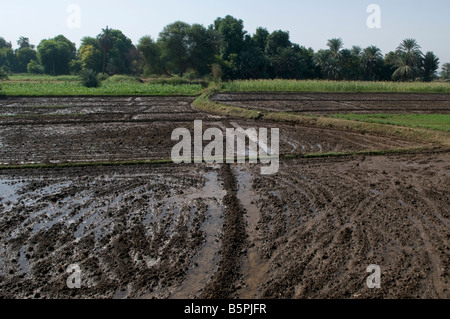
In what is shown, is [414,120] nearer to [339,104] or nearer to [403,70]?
[339,104]

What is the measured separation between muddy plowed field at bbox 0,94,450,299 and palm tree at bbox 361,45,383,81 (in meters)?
46.6

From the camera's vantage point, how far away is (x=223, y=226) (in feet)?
26.4

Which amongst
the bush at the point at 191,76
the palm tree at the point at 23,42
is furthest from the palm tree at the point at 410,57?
the palm tree at the point at 23,42

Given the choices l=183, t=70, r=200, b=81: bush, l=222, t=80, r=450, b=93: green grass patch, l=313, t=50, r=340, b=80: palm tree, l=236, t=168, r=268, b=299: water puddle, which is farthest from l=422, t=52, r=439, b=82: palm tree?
l=236, t=168, r=268, b=299: water puddle

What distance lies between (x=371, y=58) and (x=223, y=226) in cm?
5584

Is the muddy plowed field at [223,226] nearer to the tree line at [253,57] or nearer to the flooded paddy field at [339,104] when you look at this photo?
the flooded paddy field at [339,104]

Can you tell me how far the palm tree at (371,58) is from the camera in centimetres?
5606

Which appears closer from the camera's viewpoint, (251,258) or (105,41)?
(251,258)

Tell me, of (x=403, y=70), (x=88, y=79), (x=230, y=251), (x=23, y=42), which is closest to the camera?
(x=230, y=251)

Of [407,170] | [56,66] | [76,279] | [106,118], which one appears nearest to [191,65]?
[56,66]

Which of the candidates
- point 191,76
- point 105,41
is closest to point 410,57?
point 191,76

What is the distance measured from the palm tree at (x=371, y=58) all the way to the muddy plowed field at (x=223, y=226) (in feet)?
153

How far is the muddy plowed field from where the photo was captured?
595 cm
